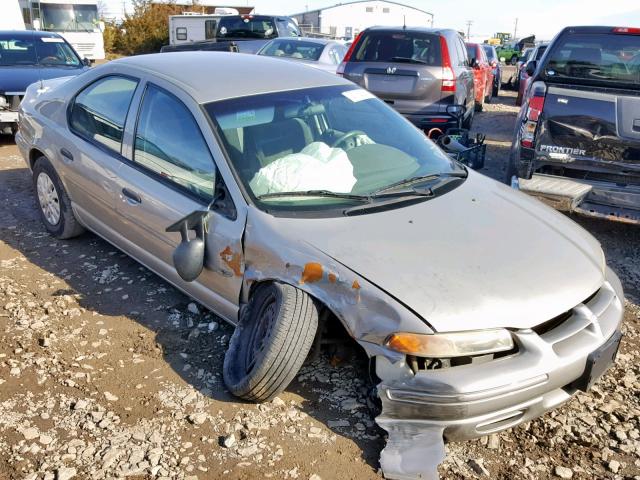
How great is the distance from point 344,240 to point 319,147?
0.88 m

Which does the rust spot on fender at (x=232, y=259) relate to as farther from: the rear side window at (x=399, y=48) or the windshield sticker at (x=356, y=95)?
the rear side window at (x=399, y=48)

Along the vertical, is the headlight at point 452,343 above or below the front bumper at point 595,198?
above

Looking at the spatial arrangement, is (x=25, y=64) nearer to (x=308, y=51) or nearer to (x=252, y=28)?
(x=308, y=51)

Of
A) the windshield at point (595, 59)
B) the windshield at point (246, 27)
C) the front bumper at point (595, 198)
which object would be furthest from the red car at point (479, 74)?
the front bumper at point (595, 198)

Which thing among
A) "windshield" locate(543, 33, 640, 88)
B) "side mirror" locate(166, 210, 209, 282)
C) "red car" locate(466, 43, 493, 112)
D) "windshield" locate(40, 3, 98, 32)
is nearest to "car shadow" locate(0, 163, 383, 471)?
"side mirror" locate(166, 210, 209, 282)

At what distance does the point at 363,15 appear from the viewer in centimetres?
6144

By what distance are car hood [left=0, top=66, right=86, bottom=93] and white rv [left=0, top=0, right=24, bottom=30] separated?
10.8 m

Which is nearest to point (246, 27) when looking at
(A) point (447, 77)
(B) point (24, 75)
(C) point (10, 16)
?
(B) point (24, 75)

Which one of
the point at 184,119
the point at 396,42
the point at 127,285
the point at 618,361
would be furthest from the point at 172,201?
the point at 396,42

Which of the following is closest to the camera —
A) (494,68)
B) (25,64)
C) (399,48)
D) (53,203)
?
(53,203)

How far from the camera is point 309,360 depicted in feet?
10.1

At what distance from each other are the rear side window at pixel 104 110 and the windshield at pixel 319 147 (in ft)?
2.89

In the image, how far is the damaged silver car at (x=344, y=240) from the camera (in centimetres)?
255

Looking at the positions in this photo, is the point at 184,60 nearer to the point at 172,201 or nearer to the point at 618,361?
the point at 172,201
